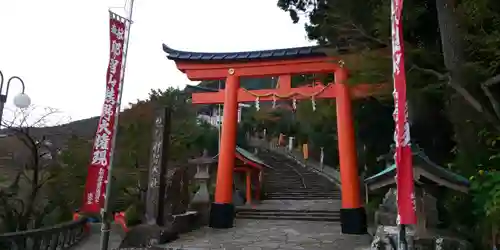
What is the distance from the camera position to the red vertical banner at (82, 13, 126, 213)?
6828 mm

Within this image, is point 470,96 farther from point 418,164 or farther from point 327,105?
point 327,105

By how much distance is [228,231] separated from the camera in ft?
39.4

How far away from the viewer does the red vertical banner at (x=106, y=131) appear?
6.83 metres

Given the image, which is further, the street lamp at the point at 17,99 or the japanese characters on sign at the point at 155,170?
the japanese characters on sign at the point at 155,170

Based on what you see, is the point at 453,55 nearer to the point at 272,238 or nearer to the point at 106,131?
the point at 272,238

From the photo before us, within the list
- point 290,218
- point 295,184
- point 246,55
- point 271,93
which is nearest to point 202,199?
point 290,218

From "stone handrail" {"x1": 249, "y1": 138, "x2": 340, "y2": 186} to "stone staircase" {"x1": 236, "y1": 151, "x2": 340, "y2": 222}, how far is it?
25.4 inches

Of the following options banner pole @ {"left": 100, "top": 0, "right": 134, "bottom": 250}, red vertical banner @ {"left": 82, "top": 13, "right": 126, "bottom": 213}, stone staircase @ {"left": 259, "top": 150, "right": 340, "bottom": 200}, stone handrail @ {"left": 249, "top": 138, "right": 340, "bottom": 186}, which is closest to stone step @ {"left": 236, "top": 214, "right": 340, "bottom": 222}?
stone staircase @ {"left": 259, "top": 150, "right": 340, "bottom": 200}

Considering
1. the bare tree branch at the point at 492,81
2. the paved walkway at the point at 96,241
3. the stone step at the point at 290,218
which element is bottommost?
the paved walkway at the point at 96,241

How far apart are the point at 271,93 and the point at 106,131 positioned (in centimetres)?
654

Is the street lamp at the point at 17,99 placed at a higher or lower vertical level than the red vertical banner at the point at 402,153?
higher

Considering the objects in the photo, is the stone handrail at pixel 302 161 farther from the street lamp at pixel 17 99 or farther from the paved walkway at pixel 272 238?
the street lamp at pixel 17 99

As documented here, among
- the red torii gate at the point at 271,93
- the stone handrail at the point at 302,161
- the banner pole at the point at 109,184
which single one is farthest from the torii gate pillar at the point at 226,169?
the stone handrail at the point at 302,161

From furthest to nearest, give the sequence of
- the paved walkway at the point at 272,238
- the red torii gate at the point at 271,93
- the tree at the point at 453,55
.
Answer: the red torii gate at the point at 271,93 → the paved walkway at the point at 272,238 → the tree at the point at 453,55
